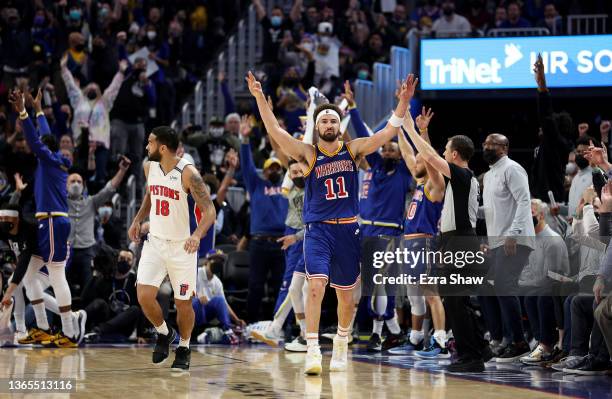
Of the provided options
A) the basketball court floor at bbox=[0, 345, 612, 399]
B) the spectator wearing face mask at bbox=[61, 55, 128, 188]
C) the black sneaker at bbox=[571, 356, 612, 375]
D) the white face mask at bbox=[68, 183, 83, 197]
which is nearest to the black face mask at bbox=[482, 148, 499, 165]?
the basketball court floor at bbox=[0, 345, 612, 399]

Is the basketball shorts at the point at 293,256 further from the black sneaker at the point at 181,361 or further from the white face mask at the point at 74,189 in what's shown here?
the white face mask at the point at 74,189

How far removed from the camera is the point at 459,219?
1002 centimetres

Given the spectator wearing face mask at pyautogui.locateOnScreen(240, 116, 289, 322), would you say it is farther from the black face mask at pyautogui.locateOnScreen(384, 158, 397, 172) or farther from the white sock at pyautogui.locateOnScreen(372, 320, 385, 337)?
the white sock at pyautogui.locateOnScreen(372, 320, 385, 337)

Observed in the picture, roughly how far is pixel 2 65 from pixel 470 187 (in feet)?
42.4

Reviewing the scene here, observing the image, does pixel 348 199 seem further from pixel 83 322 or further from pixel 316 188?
pixel 83 322

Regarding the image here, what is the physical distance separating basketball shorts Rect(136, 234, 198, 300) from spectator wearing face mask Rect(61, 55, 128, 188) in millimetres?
8105

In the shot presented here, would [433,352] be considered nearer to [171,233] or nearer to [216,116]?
[171,233]

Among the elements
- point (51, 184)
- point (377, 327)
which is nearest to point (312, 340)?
point (377, 327)

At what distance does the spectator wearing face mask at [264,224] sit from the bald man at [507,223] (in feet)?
12.7

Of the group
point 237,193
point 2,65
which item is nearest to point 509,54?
point 237,193

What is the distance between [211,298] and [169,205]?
4221 mm

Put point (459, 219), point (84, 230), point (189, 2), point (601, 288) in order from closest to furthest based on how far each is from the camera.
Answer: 1. point (601, 288)
2. point (459, 219)
3. point (84, 230)
4. point (189, 2)

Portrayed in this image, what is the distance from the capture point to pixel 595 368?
9.55 meters

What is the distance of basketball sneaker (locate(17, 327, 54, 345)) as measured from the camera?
12.7 m
